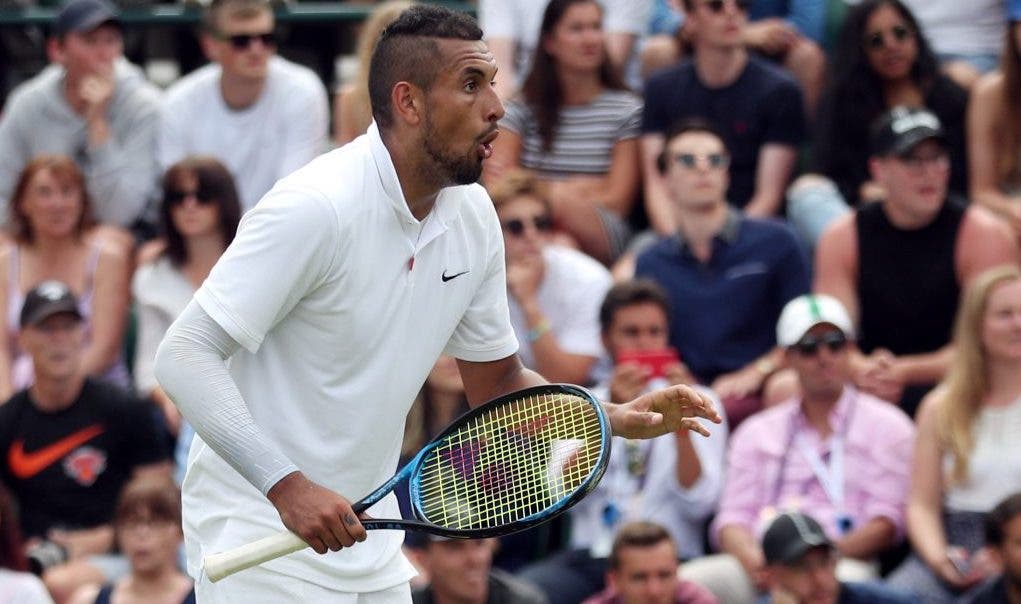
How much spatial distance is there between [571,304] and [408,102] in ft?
11.3

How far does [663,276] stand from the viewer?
6.98 metres

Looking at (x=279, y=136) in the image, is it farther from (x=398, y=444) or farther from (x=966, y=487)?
(x=398, y=444)

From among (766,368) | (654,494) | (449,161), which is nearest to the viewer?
(449,161)

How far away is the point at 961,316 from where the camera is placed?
6.25m

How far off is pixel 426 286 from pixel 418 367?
0.17 m

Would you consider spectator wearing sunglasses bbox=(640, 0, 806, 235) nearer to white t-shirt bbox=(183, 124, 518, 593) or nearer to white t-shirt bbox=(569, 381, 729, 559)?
white t-shirt bbox=(569, 381, 729, 559)

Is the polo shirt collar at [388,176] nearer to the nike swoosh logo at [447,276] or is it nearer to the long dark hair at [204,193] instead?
the nike swoosh logo at [447,276]

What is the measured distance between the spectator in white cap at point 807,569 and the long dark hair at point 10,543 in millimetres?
2483

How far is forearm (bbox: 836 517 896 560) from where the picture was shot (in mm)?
6082

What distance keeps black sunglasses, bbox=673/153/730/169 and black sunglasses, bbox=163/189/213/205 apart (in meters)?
1.86

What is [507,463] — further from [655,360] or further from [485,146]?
[655,360]

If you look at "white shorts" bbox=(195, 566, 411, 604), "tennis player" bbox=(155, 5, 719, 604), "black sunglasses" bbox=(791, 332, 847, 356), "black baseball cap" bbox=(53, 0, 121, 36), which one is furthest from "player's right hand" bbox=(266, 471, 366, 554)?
"black baseball cap" bbox=(53, 0, 121, 36)

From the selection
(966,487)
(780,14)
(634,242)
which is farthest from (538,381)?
(780,14)

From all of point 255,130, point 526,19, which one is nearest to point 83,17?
point 255,130
